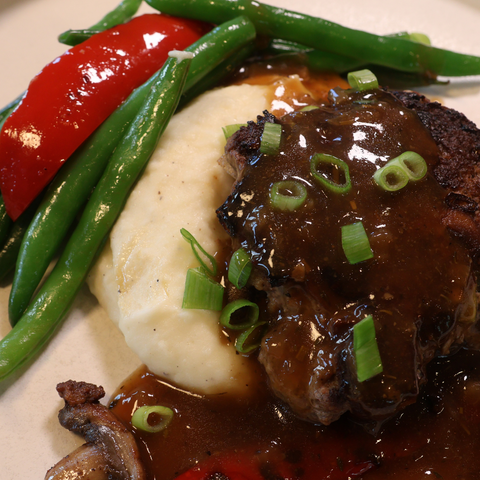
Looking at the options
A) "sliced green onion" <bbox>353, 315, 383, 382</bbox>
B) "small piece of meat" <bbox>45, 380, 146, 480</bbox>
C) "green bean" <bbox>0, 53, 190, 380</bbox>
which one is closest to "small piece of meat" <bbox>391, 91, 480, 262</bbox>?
"sliced green onion" <bbox>353, 315, 383, 382</bbox>

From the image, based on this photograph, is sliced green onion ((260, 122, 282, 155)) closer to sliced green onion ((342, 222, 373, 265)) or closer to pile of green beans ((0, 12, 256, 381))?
sliced green onion ((342, 222, 373, 265))

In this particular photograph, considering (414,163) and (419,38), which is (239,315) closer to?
(414,163)

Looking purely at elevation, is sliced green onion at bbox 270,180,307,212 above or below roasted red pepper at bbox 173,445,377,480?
above

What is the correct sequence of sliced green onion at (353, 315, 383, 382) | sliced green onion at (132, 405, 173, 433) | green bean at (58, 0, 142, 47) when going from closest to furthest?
sliced green onion at (353, 315, 383, 382) < sliced green onion at (132, 405, 173, 433) < green bean at (58, 0, 142, 47)

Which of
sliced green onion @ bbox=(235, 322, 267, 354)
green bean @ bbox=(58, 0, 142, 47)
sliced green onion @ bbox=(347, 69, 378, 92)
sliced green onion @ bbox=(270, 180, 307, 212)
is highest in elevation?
green bean @ bbox=(58, 0, 142, 47)

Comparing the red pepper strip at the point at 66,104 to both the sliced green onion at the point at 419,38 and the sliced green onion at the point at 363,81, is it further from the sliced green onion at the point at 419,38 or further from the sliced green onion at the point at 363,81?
the sliced green onion at the point at 419,38

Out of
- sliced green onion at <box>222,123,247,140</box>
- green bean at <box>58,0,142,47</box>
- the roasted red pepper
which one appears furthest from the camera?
green bean at <box>58,0,142,47</box>

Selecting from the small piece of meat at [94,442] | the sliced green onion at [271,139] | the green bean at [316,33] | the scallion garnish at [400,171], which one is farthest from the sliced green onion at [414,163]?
the small piece of meat at [94,442]
